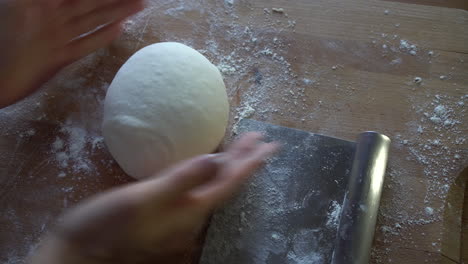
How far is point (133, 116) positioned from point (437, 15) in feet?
3.24

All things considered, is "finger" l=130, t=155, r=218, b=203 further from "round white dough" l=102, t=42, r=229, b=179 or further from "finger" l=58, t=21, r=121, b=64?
"finger" l=58, t=21, r=121, b=64

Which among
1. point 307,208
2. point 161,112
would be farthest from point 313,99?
point 161,112

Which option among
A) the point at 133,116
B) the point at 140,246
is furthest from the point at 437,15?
the point at 140,246

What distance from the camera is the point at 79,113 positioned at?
1.11 meters

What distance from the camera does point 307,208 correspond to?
38.2 inches

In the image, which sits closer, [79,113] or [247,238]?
[247,238]

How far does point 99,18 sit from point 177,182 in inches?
25.9

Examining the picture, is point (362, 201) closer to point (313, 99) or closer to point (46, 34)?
point (313, 99)

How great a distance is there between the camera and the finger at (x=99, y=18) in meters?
1.08

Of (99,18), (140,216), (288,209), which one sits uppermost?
(99,18)

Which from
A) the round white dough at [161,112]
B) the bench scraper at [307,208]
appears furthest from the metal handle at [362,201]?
the round white dough at [161,112]

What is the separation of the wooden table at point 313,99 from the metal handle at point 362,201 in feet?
0.34

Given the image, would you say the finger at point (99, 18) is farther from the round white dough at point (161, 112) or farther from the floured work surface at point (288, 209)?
the floured work surface at point (288, 209)

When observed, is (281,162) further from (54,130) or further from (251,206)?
(54,130)
